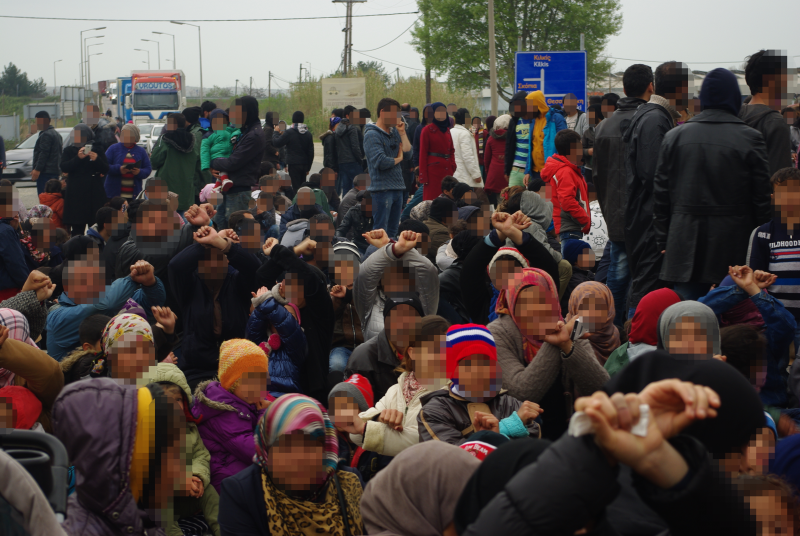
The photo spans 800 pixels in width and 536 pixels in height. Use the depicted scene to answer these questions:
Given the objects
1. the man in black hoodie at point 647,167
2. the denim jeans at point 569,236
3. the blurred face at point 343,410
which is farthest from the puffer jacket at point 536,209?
the blurred face at point 343,410

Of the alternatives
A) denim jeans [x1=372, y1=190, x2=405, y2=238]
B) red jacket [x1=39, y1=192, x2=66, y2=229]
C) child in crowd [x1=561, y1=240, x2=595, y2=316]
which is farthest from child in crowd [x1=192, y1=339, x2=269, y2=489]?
red jacket [x1=39, y1=192, x2=66, y2=229]

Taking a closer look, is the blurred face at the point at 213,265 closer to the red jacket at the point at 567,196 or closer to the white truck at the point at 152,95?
the red jacket at the point at 567,196

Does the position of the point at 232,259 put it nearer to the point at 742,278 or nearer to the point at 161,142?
the point at 742,278

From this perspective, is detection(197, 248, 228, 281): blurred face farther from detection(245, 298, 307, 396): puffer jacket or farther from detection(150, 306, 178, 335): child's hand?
detection(245, 298, 307, 396): puffer jacket

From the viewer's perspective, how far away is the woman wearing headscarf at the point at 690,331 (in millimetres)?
3506

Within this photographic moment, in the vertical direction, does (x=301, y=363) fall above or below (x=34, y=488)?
below

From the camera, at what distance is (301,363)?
471cm

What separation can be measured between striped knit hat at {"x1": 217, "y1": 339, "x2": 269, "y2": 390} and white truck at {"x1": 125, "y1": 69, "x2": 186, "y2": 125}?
102 ft

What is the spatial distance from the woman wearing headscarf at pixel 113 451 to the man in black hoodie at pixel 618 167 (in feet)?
15.3

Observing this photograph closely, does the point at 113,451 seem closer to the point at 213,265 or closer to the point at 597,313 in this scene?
the point at 213,265

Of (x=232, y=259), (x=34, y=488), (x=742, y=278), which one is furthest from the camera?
(x=232, y=259)

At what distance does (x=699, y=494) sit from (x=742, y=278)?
2.99m

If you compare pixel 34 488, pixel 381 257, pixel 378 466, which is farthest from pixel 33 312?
pixel 34 488

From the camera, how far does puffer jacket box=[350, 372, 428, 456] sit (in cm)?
345
